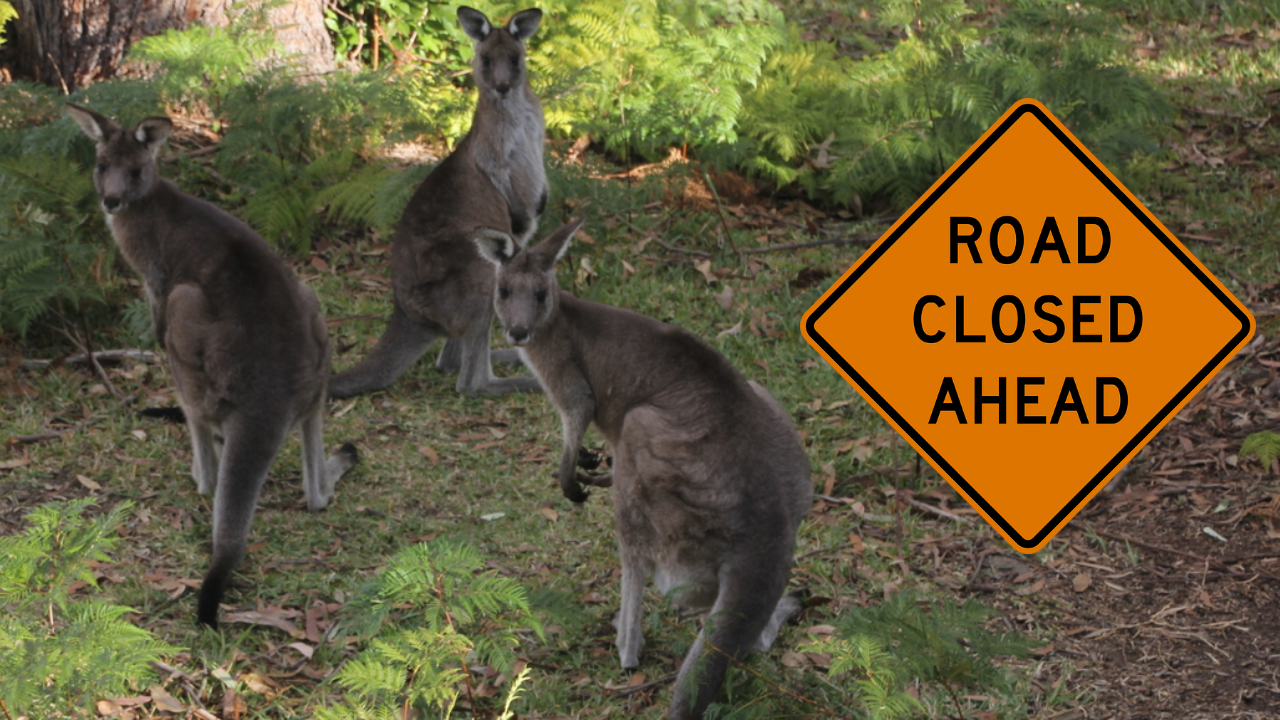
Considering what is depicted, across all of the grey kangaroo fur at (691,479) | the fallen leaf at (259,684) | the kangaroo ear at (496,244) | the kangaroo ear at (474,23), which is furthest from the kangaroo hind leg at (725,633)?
the kangaroo ear at (474,23)

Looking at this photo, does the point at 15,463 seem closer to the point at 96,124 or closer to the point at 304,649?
the point at 96,124

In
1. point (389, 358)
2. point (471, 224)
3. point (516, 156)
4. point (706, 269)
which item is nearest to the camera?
point (389, 358)

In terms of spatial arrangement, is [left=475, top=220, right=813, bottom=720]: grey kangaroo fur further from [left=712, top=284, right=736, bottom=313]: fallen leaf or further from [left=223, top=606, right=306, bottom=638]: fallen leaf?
[left=712, top=284, right=736, bottom=313]: fallen leaf

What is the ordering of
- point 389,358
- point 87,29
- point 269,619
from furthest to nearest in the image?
point 87,29
point 389,358
point 269,619

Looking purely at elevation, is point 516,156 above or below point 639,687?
above

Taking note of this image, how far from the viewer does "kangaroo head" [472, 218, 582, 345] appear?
15.3 ft

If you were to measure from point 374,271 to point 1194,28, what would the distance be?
7.12 m

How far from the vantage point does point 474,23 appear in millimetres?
6832

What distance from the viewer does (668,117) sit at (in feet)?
23.4

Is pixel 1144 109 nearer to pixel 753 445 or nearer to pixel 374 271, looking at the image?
pixel 753 445

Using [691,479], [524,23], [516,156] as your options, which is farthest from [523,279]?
[524,23]

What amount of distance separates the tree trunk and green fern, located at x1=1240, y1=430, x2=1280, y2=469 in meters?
6.20

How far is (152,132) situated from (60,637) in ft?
10.9

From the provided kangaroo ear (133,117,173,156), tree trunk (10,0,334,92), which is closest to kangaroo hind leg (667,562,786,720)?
kangaroo ear (133,117,173,156)
